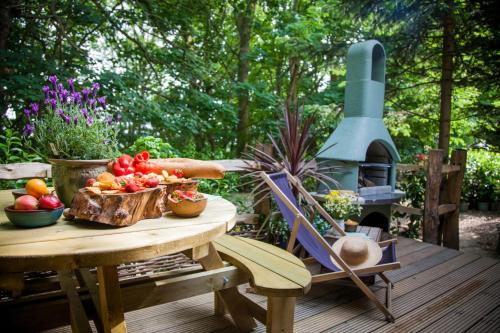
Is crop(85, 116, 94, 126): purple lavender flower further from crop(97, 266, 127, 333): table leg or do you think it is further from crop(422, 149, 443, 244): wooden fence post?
crop(422, 149, 443, 244): wooden fence post

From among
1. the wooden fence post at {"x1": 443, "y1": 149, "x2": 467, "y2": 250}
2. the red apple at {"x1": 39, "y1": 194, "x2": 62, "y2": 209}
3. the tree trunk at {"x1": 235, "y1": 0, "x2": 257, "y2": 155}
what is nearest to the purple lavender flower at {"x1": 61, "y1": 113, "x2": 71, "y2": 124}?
the red apple at {"x1": 39, "y1": 194, "x2": 62, "y2": 209}

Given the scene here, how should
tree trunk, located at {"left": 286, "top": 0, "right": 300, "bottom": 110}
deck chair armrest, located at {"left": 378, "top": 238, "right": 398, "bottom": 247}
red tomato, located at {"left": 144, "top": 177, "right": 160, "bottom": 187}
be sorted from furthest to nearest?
1. tree trunk, located at {"left": 286, "top": 0, "right": 300, "bottom": 110}
2. deck chair armrest, located at {"left": 378, "top": 238, "right": 398, "bottom": 247}
3. red tomato, located at {"left": 144, "top": 177, "right": 160, "bottom": 187}

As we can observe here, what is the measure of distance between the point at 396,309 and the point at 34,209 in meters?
2.52

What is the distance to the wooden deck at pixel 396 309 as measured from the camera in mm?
2396

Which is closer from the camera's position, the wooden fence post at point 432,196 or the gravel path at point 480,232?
the wooden fence post at point 432,196

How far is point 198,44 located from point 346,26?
3.25 m

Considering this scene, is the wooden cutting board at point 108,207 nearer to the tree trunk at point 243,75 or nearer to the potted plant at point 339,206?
the potted plant at point 339,206

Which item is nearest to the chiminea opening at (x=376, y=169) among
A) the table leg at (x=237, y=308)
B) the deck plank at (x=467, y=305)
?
the deck plank at (x=467, y=305)

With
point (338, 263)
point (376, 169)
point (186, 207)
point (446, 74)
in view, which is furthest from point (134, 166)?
point (446, 74)

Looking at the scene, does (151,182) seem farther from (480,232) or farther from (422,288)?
(480,232)

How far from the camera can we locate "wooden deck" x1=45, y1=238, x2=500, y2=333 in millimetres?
2396

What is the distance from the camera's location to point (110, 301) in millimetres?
1490

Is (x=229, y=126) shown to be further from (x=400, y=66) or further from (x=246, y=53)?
(x=400, y=66)

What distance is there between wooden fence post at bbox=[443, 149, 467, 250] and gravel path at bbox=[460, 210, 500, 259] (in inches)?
37.9
